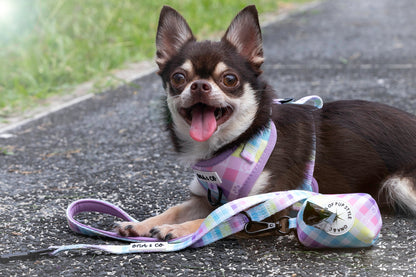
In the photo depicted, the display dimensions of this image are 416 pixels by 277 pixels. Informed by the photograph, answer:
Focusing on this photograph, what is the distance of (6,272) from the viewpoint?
8.18ft

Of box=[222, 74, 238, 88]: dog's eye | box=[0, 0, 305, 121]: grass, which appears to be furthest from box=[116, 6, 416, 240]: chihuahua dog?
box=[0, 0, 305, 121]: grass

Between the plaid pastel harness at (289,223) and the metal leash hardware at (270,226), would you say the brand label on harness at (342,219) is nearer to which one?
the plaid pastel harness at (289,223)

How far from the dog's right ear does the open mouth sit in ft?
1.42

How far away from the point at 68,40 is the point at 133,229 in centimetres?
480

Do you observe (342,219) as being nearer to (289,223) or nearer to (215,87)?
(289,223)

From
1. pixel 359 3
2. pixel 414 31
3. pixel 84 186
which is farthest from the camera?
pixel 359 3

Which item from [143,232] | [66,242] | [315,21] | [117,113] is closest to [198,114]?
[143,232]

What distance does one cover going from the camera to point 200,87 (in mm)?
2670

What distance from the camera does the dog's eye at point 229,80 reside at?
9.18 ft

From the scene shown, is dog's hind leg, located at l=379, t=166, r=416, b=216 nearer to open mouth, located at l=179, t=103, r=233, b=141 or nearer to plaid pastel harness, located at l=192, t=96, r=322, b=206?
plaid pastel harness, located at l=192, t=96, r=322, b=206

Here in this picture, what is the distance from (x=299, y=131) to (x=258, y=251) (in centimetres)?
67

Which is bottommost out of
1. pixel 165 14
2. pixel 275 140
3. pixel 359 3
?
pixel 359 3

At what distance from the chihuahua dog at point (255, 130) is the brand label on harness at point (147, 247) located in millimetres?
105

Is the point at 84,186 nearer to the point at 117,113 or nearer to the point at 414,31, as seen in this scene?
the point at 117,113
